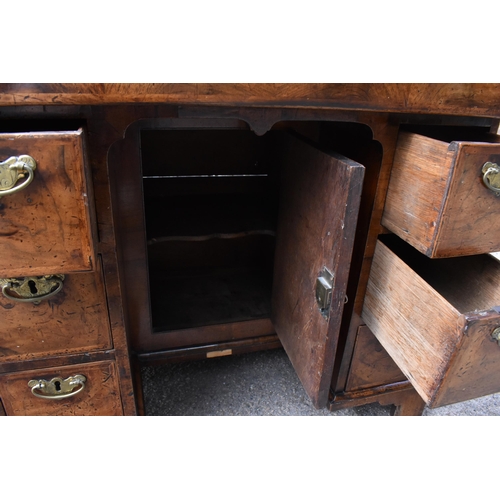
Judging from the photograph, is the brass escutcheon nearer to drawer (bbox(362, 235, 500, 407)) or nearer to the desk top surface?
drawer (bbox(362, 235, 500, 407))

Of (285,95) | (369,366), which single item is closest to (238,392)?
(369,366)

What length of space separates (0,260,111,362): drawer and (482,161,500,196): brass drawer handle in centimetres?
65

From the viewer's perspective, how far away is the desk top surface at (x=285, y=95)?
0.57 meters

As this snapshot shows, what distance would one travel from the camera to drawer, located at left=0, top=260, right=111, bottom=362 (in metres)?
0.70

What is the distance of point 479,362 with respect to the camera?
0.63 metres

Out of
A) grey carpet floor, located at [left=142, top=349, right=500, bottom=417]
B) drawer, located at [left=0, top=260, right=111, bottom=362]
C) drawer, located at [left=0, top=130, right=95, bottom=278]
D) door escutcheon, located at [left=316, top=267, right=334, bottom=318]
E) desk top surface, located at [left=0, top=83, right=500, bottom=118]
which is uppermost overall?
desk top surface, located at [left=0, top=83, right=500, bottom=118]

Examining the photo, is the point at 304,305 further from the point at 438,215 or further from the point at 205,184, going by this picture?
the point at 205,184

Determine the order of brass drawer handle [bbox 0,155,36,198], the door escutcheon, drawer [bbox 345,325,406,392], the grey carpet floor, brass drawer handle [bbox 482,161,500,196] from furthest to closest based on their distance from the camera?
the grey carpet floor → drawer [bbox 345,325,406,392] → the door escutcheon → brass drawer handle [bbox 482,161,500,196] → brass drawer handle [bbox 0,155,36,198]

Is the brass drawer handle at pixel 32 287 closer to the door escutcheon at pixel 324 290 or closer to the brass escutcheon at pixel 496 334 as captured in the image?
the door escutcheon at pixel 324 290

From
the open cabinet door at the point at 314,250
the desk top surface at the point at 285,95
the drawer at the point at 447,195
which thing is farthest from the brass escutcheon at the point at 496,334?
the desk top surface at the point at 285,95

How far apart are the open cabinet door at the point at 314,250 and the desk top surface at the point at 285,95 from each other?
11cm

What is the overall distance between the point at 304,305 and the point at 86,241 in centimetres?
46

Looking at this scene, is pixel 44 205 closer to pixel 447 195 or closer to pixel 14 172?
pixel 14 172

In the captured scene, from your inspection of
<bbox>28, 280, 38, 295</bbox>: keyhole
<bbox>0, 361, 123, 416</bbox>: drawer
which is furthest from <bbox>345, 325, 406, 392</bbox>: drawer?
<bbox>28, 280, 38, 295</bbox>: keyhole
